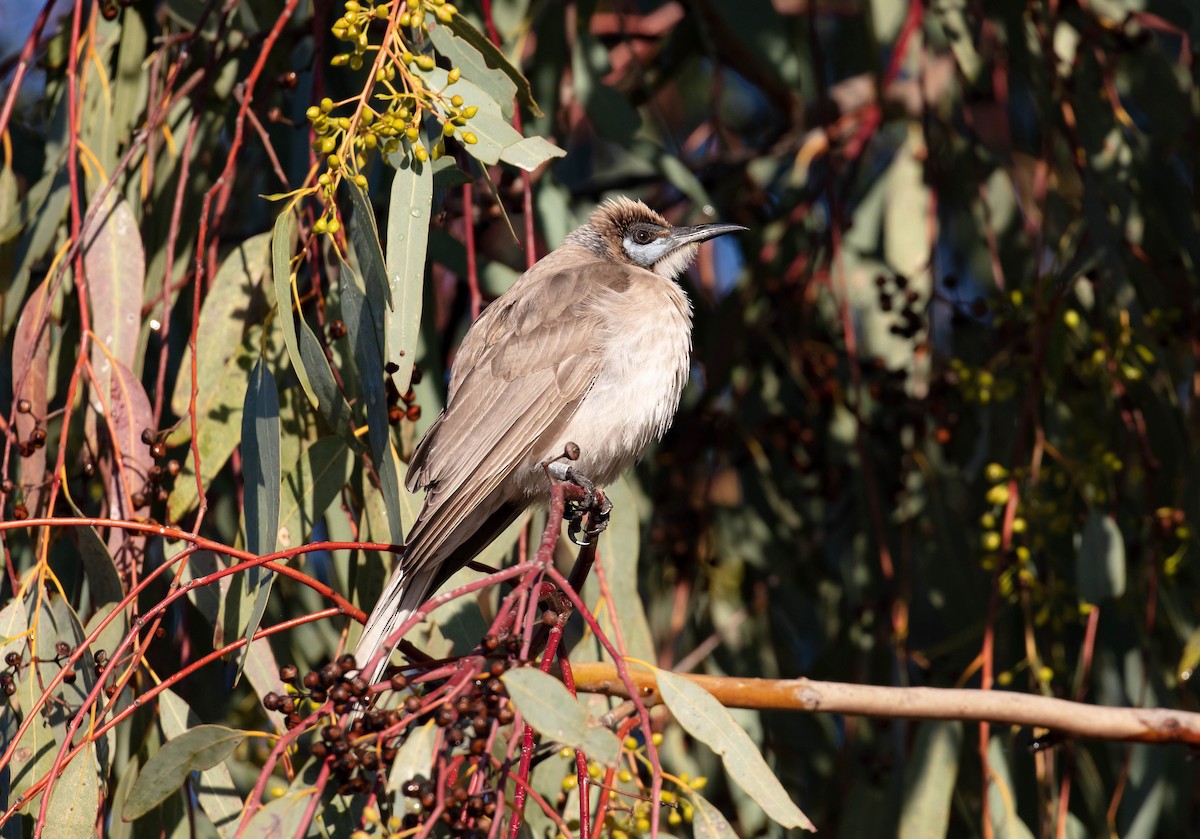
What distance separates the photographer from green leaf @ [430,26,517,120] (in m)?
2.58

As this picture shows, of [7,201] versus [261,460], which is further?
[7,201]

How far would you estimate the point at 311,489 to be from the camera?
2652 millimetres

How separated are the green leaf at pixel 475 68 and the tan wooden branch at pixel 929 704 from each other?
1.09 metres

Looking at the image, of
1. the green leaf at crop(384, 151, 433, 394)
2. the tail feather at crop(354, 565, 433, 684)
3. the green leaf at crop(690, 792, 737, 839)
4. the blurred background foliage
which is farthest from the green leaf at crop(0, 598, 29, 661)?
the green leaf at crop(690, 792, 737, 839)

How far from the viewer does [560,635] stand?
2.04 meters

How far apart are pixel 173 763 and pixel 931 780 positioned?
1799mm

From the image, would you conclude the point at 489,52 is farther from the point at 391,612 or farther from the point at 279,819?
the point at 279,819

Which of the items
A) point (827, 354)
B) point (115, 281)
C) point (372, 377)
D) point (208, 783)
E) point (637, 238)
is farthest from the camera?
point (827, 354)

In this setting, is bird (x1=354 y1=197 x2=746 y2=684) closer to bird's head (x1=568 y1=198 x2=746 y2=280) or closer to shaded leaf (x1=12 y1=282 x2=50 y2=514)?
bird's head (x1=568 y1=198 x2=746 y2=280)

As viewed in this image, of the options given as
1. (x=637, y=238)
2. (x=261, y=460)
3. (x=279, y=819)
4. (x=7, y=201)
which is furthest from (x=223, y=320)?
(x=637, y=238)

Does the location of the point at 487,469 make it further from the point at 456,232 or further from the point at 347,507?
the point at 456,232

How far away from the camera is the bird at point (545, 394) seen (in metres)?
2.85

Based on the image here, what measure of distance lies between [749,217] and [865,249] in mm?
406

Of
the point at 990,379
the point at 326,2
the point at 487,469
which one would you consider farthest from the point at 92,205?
the point at 990,379
